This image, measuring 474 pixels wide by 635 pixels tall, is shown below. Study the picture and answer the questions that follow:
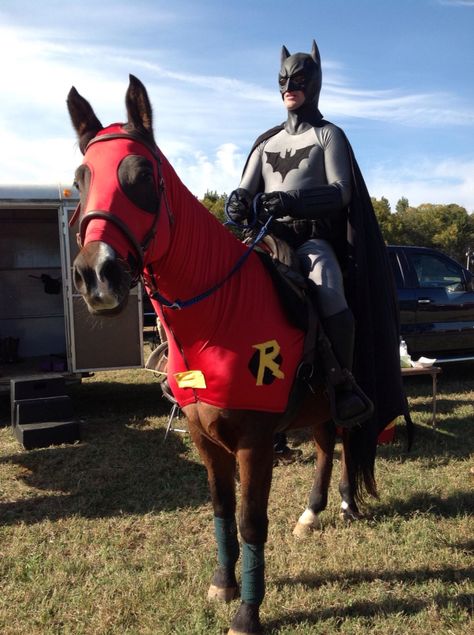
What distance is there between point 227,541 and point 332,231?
193cm

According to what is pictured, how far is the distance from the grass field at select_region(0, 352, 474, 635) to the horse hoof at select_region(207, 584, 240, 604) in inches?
2.1

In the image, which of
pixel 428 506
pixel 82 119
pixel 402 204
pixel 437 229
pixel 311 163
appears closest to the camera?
pixel 82 119

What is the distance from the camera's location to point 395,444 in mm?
5684

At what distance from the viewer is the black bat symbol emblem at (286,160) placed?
2954mm

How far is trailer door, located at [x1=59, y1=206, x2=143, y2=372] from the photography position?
677 centimetres

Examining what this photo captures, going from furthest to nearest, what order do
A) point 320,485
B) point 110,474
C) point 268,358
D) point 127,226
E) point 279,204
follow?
point 110,474 < point 320,485 < point 279,204 < point 268,358 < point 127,226

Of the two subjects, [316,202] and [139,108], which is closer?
[139,108]

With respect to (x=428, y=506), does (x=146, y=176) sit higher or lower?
higher

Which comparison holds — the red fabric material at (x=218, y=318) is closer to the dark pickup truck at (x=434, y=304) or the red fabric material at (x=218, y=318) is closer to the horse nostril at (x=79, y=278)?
the horse nostril at (x=79, y=278)

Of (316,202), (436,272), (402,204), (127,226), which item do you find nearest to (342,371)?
(316,202)

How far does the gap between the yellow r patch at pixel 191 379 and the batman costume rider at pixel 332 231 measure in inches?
28.2

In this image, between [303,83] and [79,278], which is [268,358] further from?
[303,83]

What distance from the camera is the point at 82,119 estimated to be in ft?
7.33

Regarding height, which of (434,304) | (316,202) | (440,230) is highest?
(440,230)
